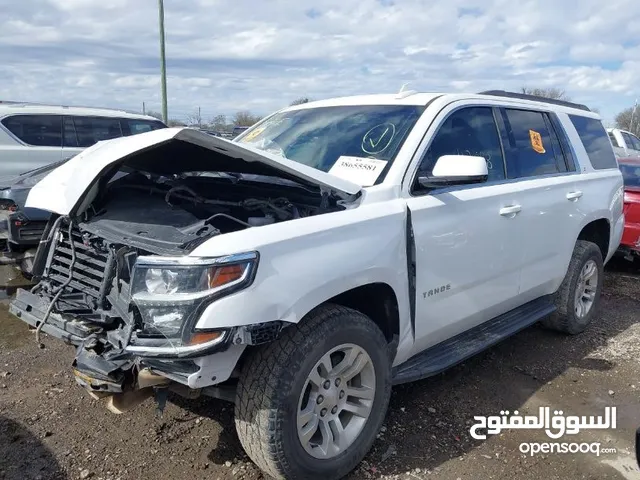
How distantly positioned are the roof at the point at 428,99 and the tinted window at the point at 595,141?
0.18 metres

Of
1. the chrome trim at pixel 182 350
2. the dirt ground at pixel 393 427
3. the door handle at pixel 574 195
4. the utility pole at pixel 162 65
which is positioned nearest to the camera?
the chrome trim at pixel 182 350

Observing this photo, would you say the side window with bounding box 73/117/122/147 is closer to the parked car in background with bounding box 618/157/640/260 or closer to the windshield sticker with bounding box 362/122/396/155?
the windshield sticker with bounding box 362/122/396/155

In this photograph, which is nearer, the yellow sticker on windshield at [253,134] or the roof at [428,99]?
the roof at [428,99]

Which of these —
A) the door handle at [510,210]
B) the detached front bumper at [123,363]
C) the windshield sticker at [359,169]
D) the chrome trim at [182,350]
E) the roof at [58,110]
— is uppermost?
the roof at [58,110]

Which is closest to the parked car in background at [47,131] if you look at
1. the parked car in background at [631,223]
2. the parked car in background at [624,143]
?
the parked car in background at [631,223]

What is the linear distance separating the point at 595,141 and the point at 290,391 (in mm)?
4206

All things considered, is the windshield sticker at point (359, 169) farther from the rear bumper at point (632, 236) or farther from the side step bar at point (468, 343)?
the rear bumper at point (632, 236)

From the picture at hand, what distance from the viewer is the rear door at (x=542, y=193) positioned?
409cm

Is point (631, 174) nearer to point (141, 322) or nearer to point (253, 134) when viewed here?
point (253, 134)

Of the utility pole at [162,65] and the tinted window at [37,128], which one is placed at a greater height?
the utility pole at [162,65]

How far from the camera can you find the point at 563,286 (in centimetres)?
485

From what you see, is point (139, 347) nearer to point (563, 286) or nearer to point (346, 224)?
point (346, 224)

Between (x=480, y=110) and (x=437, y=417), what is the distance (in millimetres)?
2074

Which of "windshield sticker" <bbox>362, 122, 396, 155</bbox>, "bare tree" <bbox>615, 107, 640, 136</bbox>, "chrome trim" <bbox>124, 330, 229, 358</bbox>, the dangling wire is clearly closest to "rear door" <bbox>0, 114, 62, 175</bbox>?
the dangling wire
